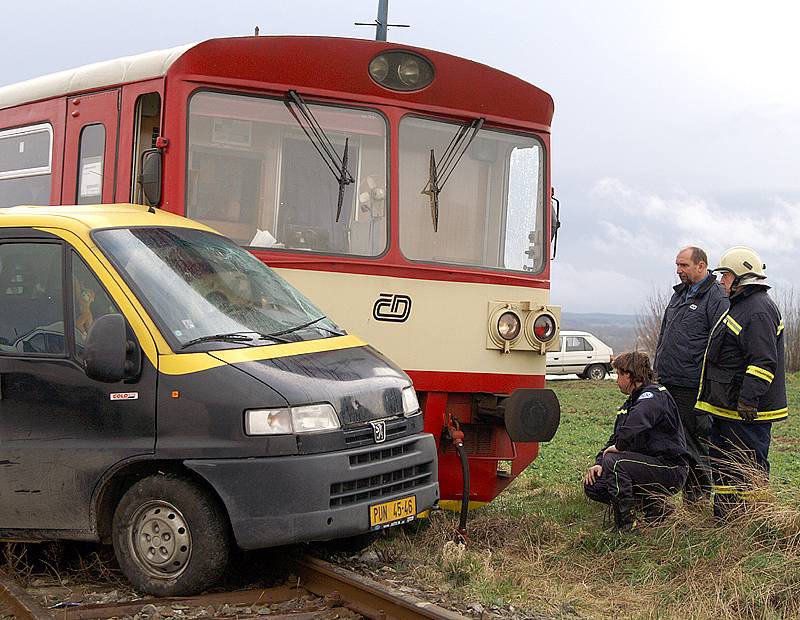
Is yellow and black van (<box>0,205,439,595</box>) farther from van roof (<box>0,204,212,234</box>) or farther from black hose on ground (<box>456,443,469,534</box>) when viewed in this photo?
black hose on ground (<box>456,443,469,534</box>)

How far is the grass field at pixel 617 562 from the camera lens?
6.10 metres

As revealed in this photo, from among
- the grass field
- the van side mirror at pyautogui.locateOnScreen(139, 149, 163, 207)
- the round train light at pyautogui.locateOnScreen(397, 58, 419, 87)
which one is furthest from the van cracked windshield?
the round train light at pyautogui.locateOnScreen(397, 58, 419, 87)

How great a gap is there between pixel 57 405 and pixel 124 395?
448mm

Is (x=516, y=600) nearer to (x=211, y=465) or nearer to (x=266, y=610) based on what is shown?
(x=266, y=610)

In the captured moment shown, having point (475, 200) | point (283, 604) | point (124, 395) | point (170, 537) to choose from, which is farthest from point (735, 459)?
point (124, 395)

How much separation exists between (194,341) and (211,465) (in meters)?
0.68

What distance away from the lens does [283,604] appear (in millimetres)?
6094

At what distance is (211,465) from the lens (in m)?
5.93

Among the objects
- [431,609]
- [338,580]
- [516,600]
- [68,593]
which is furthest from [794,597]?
[68,593]

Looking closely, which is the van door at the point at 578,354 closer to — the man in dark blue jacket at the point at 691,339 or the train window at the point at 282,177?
the man in dark blue jacket at the point at 691,339

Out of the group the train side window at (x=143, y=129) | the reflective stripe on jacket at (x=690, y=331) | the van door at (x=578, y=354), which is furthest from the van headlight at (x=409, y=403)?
the van door at (x=578, y=354)

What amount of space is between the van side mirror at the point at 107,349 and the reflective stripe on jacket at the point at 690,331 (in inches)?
178

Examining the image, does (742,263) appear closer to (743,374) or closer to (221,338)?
(743,374)

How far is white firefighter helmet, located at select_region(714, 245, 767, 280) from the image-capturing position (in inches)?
324
